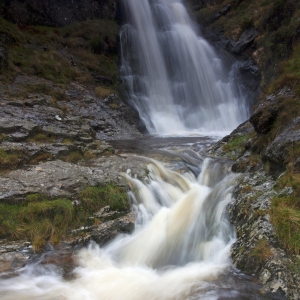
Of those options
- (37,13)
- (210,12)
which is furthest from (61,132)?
(210,12)

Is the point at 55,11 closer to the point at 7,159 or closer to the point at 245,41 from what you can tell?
the point at 245,41

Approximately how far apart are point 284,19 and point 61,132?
49.6 ft

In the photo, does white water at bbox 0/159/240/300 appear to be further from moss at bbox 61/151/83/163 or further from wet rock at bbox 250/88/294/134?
moss at bbox 61/151/83/163

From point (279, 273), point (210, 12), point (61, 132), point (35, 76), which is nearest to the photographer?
point (279, 273)

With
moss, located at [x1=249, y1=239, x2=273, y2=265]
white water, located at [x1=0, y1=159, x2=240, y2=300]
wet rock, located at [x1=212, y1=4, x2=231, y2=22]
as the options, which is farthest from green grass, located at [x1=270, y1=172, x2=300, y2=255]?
wet rock, located at [x1=212, y1=4, x2=231, y2=22]

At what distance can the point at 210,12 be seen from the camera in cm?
2927

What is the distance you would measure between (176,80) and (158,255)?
19.3 m

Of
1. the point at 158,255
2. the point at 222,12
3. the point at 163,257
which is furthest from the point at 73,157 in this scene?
the point at 222,12

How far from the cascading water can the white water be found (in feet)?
36.2

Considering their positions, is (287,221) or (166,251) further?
(166,251)

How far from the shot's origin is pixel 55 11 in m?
26.0

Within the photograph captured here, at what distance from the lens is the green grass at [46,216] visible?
19.3ft

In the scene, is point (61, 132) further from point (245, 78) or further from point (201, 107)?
point (245, 78)

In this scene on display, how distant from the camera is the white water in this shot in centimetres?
477
